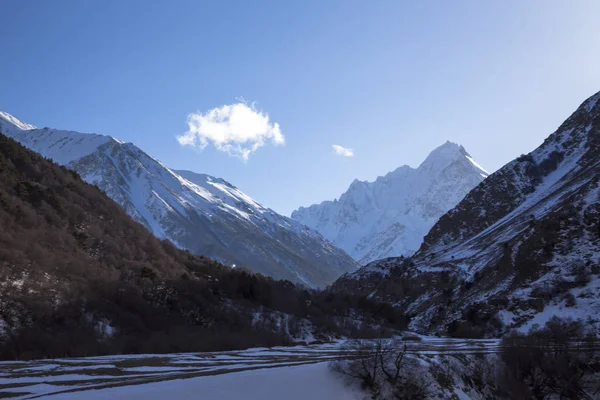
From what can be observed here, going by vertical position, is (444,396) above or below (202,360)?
below

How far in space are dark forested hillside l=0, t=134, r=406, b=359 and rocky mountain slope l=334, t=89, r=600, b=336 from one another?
13.7 m

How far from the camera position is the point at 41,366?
20406 millimetres

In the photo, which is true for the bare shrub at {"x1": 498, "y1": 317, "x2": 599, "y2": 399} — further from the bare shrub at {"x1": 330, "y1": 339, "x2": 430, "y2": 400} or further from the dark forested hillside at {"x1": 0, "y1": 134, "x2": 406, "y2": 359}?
the dark forested hillside at {"x1": 0, "y1": 134, "x2": 406, "y2": 359}

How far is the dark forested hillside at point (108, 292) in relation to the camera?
3216 cm

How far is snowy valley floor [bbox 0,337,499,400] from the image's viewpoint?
52.7ft

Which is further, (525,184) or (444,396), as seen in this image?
(525,184)

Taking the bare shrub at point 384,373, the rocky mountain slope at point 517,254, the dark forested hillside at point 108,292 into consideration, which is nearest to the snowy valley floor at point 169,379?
the bare shrub at point 384,373

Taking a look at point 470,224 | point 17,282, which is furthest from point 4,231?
point 470,224

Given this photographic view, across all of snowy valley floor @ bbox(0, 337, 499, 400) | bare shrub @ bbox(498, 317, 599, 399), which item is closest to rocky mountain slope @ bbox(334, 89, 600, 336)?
bare shrub @ bbox(498, 317, 599, 399)

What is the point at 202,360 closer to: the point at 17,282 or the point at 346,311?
the point at 17,282

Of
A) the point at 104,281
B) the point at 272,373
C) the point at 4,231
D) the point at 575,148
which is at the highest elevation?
the point at 575,148

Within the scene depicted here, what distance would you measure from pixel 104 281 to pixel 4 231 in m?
Result: 9.05

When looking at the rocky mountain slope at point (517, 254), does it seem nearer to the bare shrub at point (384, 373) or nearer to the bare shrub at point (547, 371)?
the bare shrub at point (547, 371)

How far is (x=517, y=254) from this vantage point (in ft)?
229
